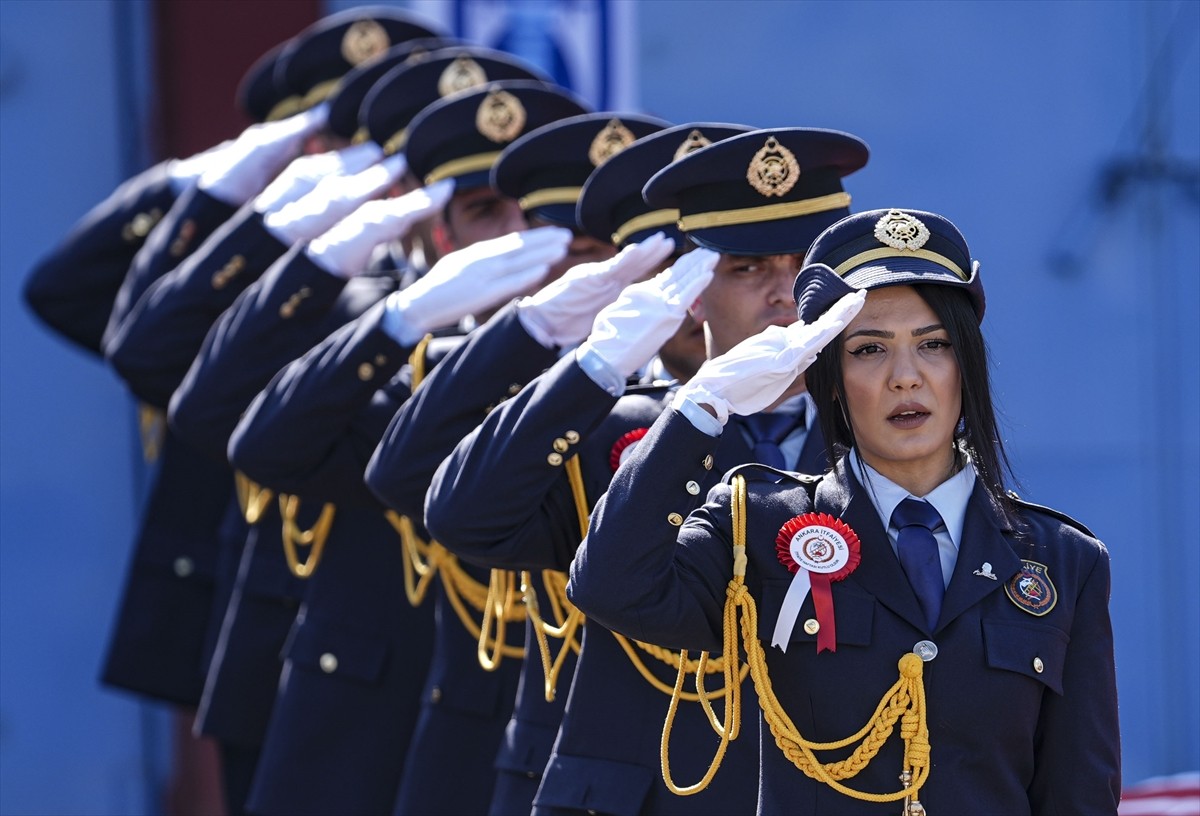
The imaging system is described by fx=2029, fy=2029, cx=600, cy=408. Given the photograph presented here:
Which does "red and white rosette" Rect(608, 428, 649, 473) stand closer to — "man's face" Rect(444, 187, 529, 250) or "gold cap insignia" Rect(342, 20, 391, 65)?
"man's face" Rect(444, 187, 529, 250)

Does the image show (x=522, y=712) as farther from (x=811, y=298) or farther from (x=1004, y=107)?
(x=1004, y=107)

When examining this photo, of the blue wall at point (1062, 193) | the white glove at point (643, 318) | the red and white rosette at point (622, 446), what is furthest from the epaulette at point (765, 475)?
the blue wall at point (1062, 193)

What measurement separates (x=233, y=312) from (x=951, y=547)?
6.76 feet

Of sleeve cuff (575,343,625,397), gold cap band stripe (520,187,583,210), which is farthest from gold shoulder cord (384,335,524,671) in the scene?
sleeve cuff (575,343,625,397)

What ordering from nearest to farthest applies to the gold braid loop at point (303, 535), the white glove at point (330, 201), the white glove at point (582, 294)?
the white glove at point (582, 294), the gold braid loop at point (303, 535), the white glove at point (330, 201)

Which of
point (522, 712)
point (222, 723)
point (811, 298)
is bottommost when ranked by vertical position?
Result: point (222, 723)

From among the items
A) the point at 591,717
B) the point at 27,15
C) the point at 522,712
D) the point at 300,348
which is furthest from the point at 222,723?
the point at 27,15

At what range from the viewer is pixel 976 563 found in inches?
96.5

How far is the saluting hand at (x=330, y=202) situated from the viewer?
14.1 ft

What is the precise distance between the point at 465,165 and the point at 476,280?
554mm

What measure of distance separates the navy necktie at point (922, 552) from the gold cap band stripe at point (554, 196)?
1.35 meters

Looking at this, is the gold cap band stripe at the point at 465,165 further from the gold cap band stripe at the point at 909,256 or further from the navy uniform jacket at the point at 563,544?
the gold cap band stripe at the point at 909,256

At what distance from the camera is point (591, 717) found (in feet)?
9.67

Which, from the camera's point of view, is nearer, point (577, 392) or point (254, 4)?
point (577, 392)
